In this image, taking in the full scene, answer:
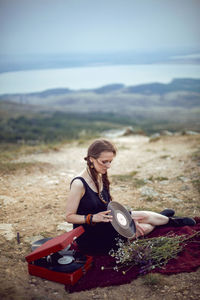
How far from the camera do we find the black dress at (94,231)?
398 cm

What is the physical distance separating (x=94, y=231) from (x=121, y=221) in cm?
38

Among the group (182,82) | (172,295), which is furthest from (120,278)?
(182,82)

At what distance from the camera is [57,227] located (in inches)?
208

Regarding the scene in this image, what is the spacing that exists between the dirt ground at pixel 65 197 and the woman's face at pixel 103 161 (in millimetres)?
1464

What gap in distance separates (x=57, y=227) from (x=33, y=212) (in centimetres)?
85

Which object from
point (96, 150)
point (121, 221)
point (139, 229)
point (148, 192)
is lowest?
point (148, 192)

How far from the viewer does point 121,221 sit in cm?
399

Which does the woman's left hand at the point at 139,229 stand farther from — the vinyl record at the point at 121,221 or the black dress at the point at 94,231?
the black dress at the point at 94,231

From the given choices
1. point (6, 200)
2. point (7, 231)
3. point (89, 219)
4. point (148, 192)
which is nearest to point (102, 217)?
point (89, 219)

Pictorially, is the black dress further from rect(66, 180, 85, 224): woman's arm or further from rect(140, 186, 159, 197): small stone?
rect(140, 186, 159, 197): small stone

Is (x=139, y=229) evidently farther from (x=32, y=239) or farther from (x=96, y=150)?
(x=32, y=239)

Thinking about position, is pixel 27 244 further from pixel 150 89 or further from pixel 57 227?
pixel 150 89

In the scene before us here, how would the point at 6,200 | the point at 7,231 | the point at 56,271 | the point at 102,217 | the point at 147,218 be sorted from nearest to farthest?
1. the point at 56,271
2. the point at 102,217
3. the point at 147,218
4. the point at 7,231
5. the point at 6,200

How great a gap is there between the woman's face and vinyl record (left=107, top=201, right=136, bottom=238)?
18.5 inches
